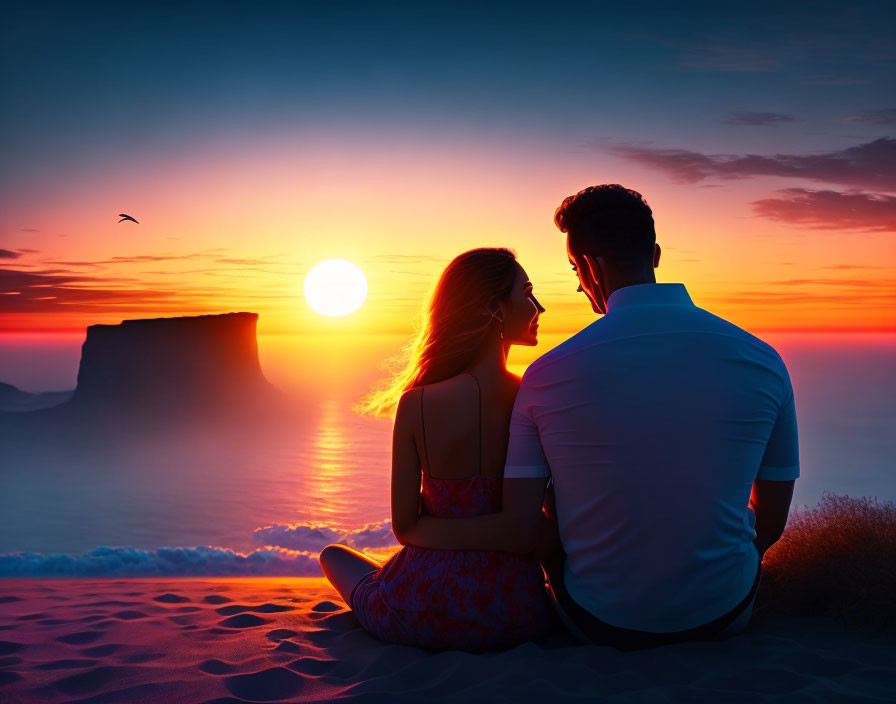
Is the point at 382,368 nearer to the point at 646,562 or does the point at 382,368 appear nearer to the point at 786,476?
the point at 646,562

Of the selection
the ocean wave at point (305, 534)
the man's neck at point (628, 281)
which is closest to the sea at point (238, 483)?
the ocean wave at point (305, 534)

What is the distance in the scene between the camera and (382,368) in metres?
3.74

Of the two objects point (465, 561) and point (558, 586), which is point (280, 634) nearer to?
point (465, 561)

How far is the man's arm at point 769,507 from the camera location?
8.79ft

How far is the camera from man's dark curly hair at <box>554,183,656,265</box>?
8.27 feet

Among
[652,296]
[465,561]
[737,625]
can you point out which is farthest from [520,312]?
[737,625]

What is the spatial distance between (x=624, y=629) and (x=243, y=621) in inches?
87.6

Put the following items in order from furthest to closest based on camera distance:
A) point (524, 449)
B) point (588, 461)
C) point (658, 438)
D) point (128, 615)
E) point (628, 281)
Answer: point (128, 615) < point (524, 449) < point (628, 281) < point (588, 461) < point (658, 438)

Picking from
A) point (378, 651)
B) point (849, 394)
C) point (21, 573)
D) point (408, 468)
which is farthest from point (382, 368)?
point (849, 394)

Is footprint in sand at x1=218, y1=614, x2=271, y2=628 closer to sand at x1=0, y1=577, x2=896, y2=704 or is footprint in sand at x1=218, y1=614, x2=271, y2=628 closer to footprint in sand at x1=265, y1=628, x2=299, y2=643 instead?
sand at x1=0, y1=577, x2=896, y2=704

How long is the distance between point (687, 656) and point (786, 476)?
821 millimetres

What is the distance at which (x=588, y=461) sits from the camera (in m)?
2.42

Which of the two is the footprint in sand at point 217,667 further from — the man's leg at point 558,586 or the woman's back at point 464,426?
the man's leg at point 558,586

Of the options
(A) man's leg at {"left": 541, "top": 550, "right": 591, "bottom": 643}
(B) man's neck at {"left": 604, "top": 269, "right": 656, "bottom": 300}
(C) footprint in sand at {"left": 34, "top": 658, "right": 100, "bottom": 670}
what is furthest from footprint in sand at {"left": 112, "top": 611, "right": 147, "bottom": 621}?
(B) man's neck at {"left": 604, "top": 269, "right": 656, "bottom": 300}
